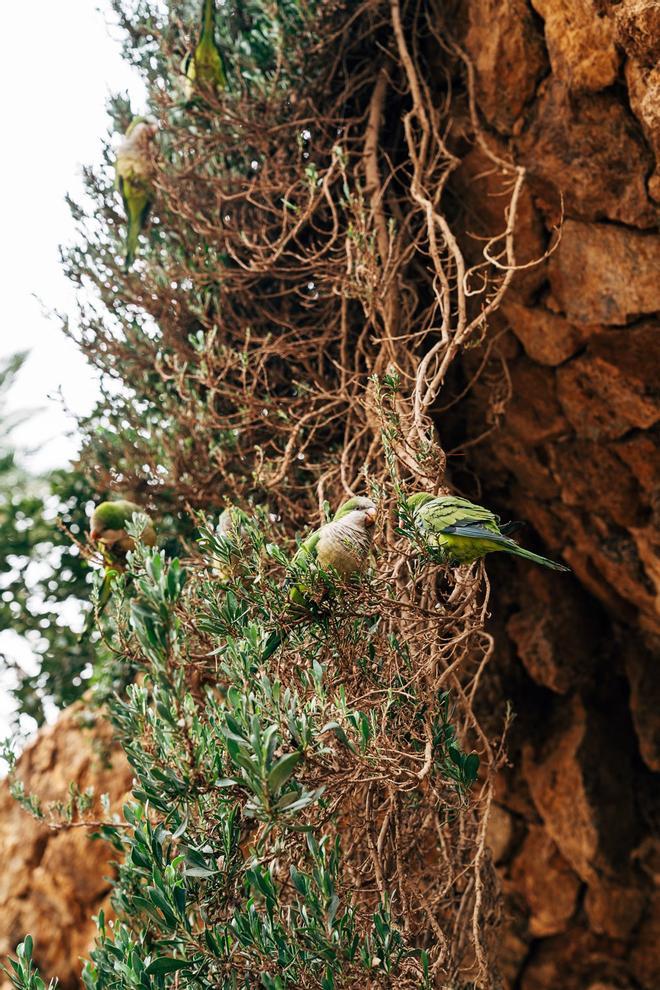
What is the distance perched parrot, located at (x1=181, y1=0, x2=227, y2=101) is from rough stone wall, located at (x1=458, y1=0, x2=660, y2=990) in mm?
1078

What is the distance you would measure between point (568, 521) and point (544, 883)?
2031mm

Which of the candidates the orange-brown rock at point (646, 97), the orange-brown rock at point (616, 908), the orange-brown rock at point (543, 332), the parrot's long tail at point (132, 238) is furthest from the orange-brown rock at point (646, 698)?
the parrot's long tail at point (132, 238)

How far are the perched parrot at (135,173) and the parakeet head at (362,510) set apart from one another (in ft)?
6.20

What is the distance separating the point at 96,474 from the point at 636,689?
3077mm

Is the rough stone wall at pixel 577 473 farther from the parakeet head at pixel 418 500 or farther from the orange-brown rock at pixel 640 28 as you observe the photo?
the parakeet head at pixel 418 500

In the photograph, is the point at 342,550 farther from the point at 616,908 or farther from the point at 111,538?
the point at 616,908

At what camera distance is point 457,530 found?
1641 millimetres

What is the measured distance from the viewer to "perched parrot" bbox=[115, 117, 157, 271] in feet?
10.3

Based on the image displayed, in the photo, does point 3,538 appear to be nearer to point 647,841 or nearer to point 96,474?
point 96,474

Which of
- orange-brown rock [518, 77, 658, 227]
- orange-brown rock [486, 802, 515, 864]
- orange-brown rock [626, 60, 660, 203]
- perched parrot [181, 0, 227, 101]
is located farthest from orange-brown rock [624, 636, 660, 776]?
perched parrot [181, 0, 227, 101]

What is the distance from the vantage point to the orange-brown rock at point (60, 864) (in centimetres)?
383

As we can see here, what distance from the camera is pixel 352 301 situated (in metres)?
3.23

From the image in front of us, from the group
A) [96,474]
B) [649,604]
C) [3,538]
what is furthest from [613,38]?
[3,538]

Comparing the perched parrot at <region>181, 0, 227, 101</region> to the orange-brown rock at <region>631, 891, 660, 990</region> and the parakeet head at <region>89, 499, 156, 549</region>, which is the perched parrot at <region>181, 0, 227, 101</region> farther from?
the orange-brown rock at <region>631, 891, 660, 990</region>
